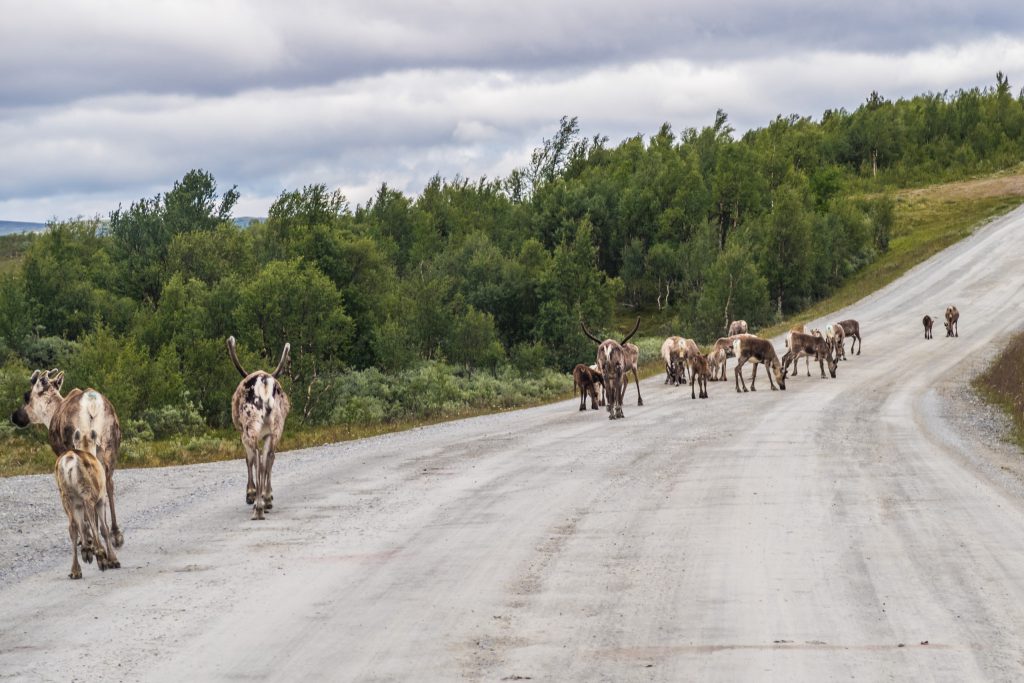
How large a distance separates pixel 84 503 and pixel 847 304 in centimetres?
6503

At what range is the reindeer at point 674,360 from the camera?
3778cm

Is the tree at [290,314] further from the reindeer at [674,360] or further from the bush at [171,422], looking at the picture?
the reindeer at [674,360]

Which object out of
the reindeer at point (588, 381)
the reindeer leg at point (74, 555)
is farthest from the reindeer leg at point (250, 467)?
the reindeer at point (588, 381)

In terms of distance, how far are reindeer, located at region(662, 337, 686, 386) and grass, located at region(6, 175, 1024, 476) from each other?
392cm

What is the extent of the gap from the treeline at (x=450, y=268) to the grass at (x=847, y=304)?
395 cm

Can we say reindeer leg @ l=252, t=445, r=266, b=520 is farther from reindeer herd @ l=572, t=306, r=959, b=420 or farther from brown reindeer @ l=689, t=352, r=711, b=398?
brown reindeer @ l=689, t=352, r=711, b=398

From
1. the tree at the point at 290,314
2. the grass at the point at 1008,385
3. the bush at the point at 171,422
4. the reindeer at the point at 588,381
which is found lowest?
the grass at the point at 1008,385

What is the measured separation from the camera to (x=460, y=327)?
66750 mm

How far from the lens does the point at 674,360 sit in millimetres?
37938

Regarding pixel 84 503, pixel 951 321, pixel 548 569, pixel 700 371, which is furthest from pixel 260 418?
pixel 951 321

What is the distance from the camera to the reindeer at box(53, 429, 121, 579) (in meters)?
11.3

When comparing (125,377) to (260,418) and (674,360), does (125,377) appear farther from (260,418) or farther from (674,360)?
(260,418)

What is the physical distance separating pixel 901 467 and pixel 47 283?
2676 inches

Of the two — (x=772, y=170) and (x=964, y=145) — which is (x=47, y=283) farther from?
(x=964, y=145)
